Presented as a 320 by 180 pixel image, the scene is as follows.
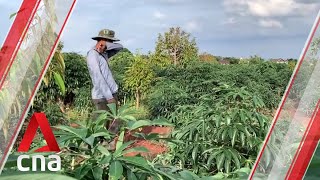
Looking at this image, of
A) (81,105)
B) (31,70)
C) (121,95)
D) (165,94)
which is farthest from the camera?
(121,95)

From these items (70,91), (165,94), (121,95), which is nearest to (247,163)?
(165,94)

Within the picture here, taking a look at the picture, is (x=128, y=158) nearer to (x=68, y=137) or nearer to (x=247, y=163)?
(x=68, y=137)

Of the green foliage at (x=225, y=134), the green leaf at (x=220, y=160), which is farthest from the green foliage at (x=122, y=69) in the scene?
the green leaf at (x=220, y=160)

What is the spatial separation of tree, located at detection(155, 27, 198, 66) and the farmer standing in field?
3.55 metres

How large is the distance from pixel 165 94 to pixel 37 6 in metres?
3.65

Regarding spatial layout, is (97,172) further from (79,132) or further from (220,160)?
(220,160)

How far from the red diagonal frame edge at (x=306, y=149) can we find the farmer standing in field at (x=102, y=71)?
8.42 ft

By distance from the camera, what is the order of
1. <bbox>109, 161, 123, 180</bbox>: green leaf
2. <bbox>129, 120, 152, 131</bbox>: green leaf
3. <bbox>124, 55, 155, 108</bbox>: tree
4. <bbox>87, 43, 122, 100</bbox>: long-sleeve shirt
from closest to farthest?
<bbox>109, 161, 123, 180</bbox>: green leaf < <bbox>129, 120, 152, 131</bbox>: green leaf < <bbox>87, 43, 122, 100</bbox>: long-sleeve shirt < <bbox>124, 55, 155, 108</bbox>: tree

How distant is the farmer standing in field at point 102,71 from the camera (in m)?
2.86

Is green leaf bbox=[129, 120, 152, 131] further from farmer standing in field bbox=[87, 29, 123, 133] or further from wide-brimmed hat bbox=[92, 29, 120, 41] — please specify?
wide-brimmed hat bbox=[92, 29, 120, 41]

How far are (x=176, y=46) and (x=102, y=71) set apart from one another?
389 centimetres

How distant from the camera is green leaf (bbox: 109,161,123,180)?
545 millimetres

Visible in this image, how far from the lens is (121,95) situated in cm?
553

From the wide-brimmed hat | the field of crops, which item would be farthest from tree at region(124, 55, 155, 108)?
the wide-brimmed hat
